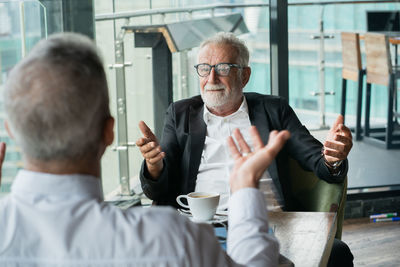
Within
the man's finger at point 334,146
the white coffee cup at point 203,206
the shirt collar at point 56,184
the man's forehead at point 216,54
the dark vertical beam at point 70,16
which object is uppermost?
the dark vertical beam at point 70,16

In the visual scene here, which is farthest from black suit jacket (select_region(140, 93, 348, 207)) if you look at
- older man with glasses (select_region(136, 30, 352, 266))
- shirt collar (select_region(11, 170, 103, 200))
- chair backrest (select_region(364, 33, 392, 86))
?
chair backrest (select_region(364, 33, 392, 86))

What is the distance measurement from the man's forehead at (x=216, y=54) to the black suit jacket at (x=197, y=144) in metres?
0.22

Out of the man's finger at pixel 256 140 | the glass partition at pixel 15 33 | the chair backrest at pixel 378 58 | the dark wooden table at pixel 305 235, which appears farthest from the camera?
the chair backrest at pixel 378 58

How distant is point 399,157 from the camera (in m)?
4.72

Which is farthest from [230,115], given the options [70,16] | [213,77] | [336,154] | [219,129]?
[70,16]

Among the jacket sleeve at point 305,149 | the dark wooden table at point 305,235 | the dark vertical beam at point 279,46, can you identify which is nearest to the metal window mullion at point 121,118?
the dark vertical beam at point 279,46

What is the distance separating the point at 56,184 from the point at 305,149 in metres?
1.74

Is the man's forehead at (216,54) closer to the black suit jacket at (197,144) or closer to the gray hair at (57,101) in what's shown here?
the black suit jacket at (197,144)

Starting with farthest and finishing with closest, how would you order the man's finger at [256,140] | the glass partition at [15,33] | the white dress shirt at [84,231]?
the glass partition at [15,33] < the man's finger at [256,140] < the white dress shirt at [84,231]

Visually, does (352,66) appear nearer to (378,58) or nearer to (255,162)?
(378,58)

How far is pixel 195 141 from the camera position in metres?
2.72

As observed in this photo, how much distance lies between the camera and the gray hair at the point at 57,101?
102 cm

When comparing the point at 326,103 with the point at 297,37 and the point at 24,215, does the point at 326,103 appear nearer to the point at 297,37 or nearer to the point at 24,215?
the point at 297,37

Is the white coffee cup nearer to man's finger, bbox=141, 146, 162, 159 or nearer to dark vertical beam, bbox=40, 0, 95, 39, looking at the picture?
man's finger, bbox=141, 146, 162, 159
